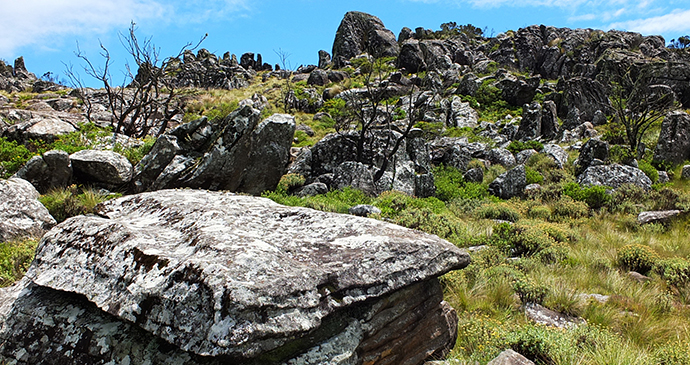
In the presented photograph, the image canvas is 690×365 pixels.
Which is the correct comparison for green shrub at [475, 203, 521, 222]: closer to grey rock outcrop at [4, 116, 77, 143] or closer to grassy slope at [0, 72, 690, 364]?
grassy slope at [0, 72, 690, 364]

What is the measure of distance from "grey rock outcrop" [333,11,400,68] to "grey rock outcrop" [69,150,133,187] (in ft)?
177

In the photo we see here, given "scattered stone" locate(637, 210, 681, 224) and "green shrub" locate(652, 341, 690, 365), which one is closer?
"green shrub" locate(652, 341, 690, 365)

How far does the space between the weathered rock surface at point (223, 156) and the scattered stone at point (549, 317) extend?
10560 mm

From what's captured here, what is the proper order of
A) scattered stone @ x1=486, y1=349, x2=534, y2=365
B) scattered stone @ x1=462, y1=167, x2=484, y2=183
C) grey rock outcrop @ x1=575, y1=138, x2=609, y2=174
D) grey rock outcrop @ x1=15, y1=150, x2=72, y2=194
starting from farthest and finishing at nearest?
scattered stone @ x1=462, y1=167, x2=484, y2=183 → grey rock outcrop @ x1=575, y1=138, x2=609, y2=174 → grey rock outcrop @ x1=15, y1=150, x2=72, y2=194 → scattered stone @ x1=486, y1=349, x2=534, y2=365

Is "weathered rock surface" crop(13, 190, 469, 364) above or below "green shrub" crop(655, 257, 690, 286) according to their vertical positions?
above

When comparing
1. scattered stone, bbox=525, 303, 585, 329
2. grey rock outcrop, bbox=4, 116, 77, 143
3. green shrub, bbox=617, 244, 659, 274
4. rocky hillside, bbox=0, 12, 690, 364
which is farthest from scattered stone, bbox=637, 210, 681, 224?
grey rock outcrop, bbox=4, 116, 77, 143

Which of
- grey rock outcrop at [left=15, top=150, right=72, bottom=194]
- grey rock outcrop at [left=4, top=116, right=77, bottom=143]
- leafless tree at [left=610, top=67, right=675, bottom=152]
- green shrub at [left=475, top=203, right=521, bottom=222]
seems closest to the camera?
grey rock outcrop at [left=15, top=150, right=72, bottom=194]

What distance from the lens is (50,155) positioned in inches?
415

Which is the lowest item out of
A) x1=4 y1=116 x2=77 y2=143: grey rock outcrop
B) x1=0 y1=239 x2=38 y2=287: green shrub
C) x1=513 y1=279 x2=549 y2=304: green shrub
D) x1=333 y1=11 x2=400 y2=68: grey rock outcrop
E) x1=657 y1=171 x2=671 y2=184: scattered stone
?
Answer: x1=513 y1=279 x2=549 y2=304: green shrub

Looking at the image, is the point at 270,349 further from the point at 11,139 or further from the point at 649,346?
the point at 11,139

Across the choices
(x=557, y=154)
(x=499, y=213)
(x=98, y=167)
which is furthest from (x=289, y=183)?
(x=557, y=154)

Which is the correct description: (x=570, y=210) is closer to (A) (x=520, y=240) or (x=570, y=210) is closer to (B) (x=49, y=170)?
(A) (x=520, y=240)

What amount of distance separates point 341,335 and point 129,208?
3.93 m

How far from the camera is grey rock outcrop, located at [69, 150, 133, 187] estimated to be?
11.0 metres
